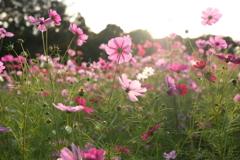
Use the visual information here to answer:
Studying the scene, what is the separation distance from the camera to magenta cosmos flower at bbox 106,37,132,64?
44.3 inches

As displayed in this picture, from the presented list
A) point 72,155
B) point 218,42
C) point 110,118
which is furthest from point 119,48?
point 218,42

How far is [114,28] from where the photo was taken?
23.7 feet

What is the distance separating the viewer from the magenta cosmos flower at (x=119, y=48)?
113 cm

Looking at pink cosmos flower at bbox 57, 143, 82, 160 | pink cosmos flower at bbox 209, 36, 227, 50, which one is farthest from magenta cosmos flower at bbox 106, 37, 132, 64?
pink cosmos flower at bbox 209, 36, 227, 50

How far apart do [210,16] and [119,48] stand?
2.77 feet

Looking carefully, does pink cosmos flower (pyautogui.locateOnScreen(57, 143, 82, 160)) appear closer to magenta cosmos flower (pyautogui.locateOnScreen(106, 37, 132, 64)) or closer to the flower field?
the flower field

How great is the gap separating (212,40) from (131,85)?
0.96m

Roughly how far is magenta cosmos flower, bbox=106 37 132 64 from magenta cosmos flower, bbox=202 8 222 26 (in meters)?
0.78

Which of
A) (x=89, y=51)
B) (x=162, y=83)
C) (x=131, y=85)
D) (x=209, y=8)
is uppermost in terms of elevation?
(x=209, y=8)

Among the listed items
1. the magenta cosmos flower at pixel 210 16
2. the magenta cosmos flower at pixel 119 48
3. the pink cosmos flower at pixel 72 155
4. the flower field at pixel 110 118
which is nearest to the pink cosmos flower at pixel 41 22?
the flower field at pixel 110 118

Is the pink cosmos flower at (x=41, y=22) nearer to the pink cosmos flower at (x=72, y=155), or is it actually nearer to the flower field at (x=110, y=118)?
the flower field at (x=110, y=118)

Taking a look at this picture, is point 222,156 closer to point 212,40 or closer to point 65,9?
point 212,40

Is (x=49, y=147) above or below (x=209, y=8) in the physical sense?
below

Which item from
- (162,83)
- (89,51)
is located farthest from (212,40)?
(89,51)
